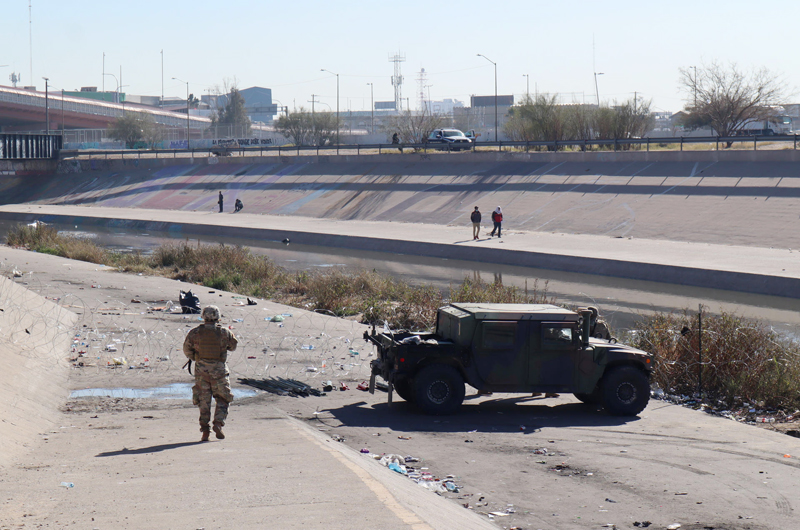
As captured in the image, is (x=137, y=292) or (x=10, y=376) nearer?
(x=10, y=376)

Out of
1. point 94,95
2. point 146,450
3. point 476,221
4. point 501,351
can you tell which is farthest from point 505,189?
point 94,95

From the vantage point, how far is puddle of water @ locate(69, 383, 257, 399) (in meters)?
11.4

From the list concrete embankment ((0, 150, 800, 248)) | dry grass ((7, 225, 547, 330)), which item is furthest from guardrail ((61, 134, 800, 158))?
dry grass ((7, 225, 547, 330))

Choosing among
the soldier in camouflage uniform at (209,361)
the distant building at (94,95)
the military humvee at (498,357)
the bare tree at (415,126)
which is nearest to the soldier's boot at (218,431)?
Result: the soldier in camouflage uniform at (209,361)

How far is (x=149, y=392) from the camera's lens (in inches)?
457

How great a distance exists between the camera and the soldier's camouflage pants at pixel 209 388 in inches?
346

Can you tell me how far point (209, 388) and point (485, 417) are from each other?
3.88 meters

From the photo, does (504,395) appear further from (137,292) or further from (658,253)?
(658,253)

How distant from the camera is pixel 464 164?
178 feet

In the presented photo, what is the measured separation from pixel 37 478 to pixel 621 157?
144 feet

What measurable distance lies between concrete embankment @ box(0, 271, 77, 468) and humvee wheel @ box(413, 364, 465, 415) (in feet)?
14.9

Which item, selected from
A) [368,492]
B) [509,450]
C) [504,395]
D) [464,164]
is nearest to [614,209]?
[464,164]

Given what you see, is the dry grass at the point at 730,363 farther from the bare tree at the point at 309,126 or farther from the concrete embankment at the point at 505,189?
the bare tree at the point at 309,126

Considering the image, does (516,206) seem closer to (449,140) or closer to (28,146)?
(449,140)
